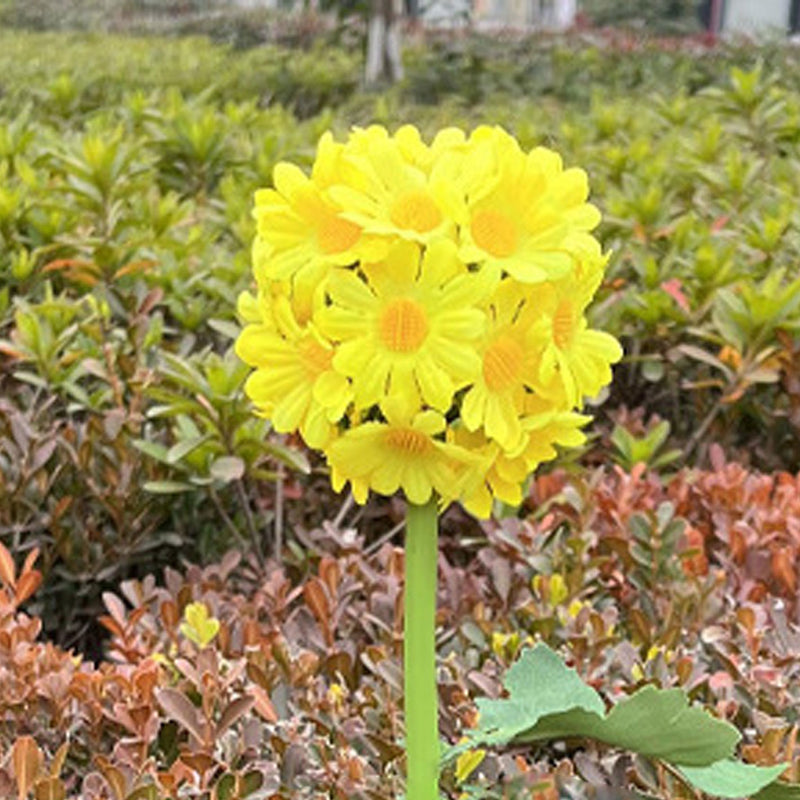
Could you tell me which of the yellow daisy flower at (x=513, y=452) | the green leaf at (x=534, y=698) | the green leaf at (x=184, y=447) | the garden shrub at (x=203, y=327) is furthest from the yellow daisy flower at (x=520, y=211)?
the green leaf at (x=184, y=447)

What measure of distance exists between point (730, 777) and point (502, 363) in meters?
0.41

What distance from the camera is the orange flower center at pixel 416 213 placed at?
1290 mm

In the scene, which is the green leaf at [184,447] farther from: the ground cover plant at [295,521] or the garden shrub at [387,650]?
the garden shrub at [387,650]

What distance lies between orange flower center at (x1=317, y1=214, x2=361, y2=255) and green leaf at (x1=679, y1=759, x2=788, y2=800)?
53 cm

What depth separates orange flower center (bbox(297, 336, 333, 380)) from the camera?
1.32 metres

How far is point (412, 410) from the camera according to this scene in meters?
1.29

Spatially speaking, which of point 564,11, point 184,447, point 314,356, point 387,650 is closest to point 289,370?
point 314,356

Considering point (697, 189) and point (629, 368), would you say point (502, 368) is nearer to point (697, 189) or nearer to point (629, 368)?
point (629, 368)

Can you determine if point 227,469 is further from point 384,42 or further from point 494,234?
point 384,42

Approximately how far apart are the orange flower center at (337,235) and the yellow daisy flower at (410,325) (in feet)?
0.09

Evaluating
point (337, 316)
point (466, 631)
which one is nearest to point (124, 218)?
point (466, 631)

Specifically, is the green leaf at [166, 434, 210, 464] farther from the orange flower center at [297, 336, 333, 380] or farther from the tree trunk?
the tree trunk

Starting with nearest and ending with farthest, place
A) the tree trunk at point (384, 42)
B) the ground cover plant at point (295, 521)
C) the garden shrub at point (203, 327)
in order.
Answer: the ground cover plant at point (295, 521)
the garden shrub at point (203, 327)
the tree trunk at point (384, 42)

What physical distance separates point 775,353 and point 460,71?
864cm
